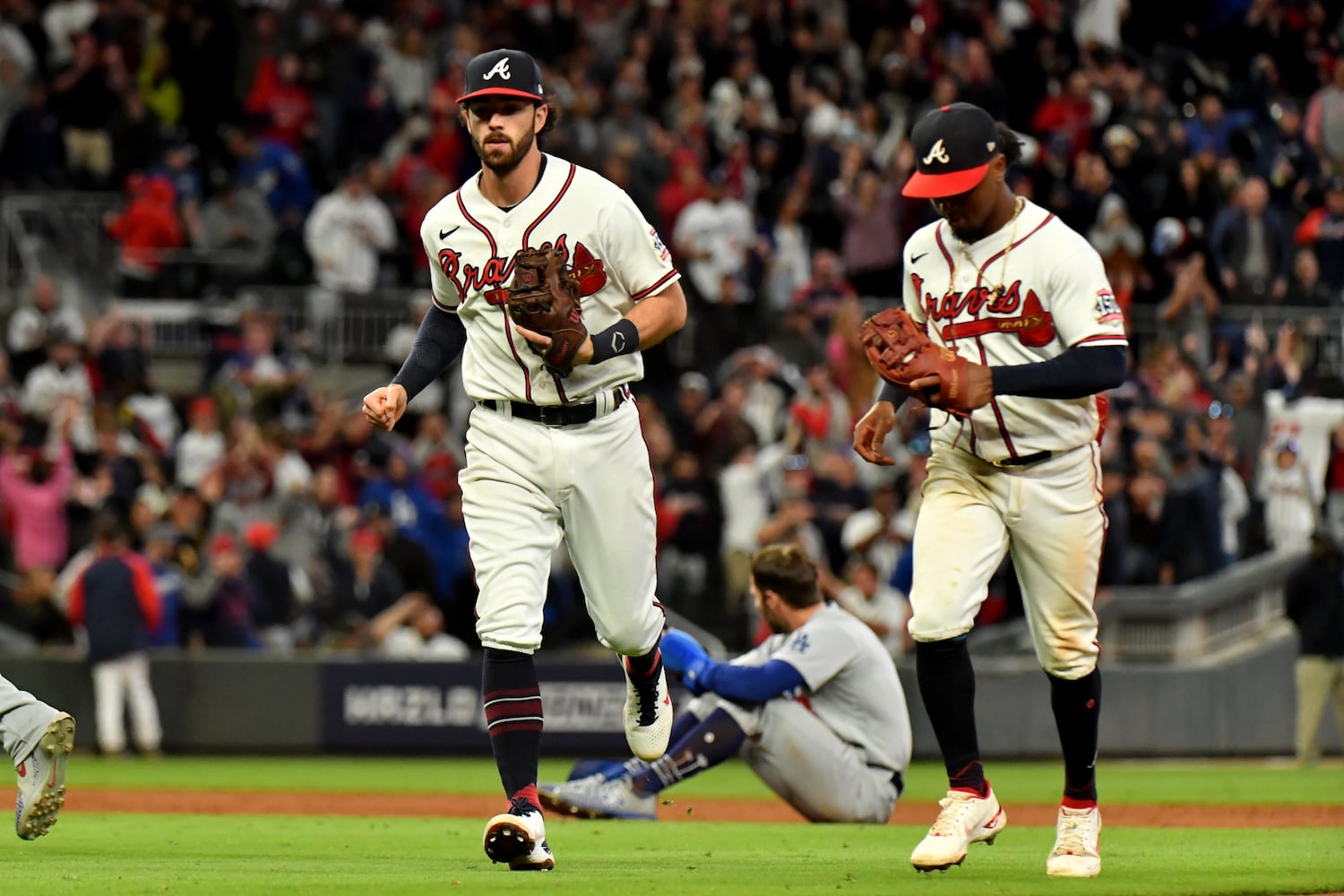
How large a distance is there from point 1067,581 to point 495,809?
563 centimetres

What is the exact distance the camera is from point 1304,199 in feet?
61.6

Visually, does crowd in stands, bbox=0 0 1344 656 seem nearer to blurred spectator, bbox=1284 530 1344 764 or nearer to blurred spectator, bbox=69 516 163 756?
blurred spectator, bbox=69 516 163 756

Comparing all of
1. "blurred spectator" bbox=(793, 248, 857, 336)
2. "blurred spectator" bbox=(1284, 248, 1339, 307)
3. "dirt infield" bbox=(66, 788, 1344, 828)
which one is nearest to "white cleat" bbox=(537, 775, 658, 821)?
"dirt infield" bbox=(66, 788, 1344, 828)

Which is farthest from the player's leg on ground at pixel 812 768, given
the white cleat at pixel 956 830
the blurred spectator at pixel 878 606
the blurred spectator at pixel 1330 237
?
the blurred spectator at pixel 1330 237

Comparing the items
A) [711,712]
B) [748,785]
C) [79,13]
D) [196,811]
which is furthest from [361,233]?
[711,712]

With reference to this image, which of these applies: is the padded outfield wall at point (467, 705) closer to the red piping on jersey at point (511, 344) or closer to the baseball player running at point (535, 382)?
the baseball player running at point (535, 382)

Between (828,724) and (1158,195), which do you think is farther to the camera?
(1158,195)

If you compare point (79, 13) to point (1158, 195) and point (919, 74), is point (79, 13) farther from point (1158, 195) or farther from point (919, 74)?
point (1158, 195)

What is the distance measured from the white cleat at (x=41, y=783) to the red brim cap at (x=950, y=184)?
3.09 m

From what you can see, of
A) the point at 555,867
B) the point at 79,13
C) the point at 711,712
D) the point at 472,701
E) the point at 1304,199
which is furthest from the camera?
the point at 79,13

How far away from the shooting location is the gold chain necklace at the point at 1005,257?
6602 mm

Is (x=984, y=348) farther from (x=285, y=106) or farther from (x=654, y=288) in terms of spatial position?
(x=285, y=106)

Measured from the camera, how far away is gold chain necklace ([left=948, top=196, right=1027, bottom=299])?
6.60 metres

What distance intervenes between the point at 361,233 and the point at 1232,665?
29.2 ft
